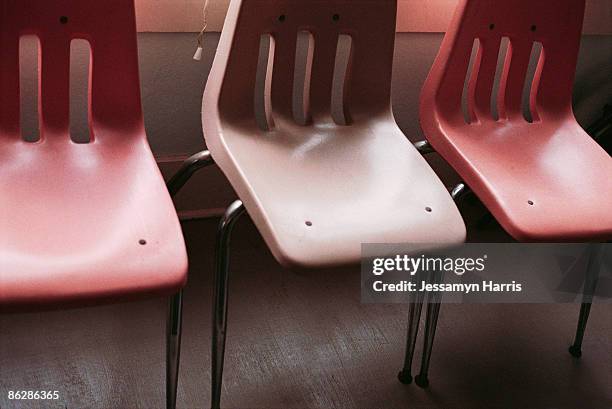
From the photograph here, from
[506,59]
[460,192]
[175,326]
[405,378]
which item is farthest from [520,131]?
[175,326]

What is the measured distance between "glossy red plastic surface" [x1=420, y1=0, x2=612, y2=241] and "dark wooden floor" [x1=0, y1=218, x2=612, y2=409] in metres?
0.35

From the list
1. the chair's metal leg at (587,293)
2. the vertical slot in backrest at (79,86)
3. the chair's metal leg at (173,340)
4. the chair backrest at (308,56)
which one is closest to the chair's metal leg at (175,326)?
the chair's metal leg at (173,340)

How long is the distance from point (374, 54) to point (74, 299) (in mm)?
809

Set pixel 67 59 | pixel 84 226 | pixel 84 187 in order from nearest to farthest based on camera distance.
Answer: pixel 84 226, pixel 84 187, pixel 67 59

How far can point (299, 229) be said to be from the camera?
1.30 m

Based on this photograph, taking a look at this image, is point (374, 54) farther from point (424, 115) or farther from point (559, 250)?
point (559, 250)

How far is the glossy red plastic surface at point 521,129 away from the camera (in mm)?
1480

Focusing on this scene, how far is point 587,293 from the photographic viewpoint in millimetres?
1784

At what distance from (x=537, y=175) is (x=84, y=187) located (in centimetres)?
85

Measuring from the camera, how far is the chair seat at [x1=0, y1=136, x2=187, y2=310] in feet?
3.66

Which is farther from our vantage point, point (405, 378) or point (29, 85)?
point (29, 85)

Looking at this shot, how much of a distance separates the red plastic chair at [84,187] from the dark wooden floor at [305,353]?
10.3 inches

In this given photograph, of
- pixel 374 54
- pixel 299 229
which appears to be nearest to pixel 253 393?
pixel 299 229

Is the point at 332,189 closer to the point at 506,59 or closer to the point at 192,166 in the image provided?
the point at 192,166
